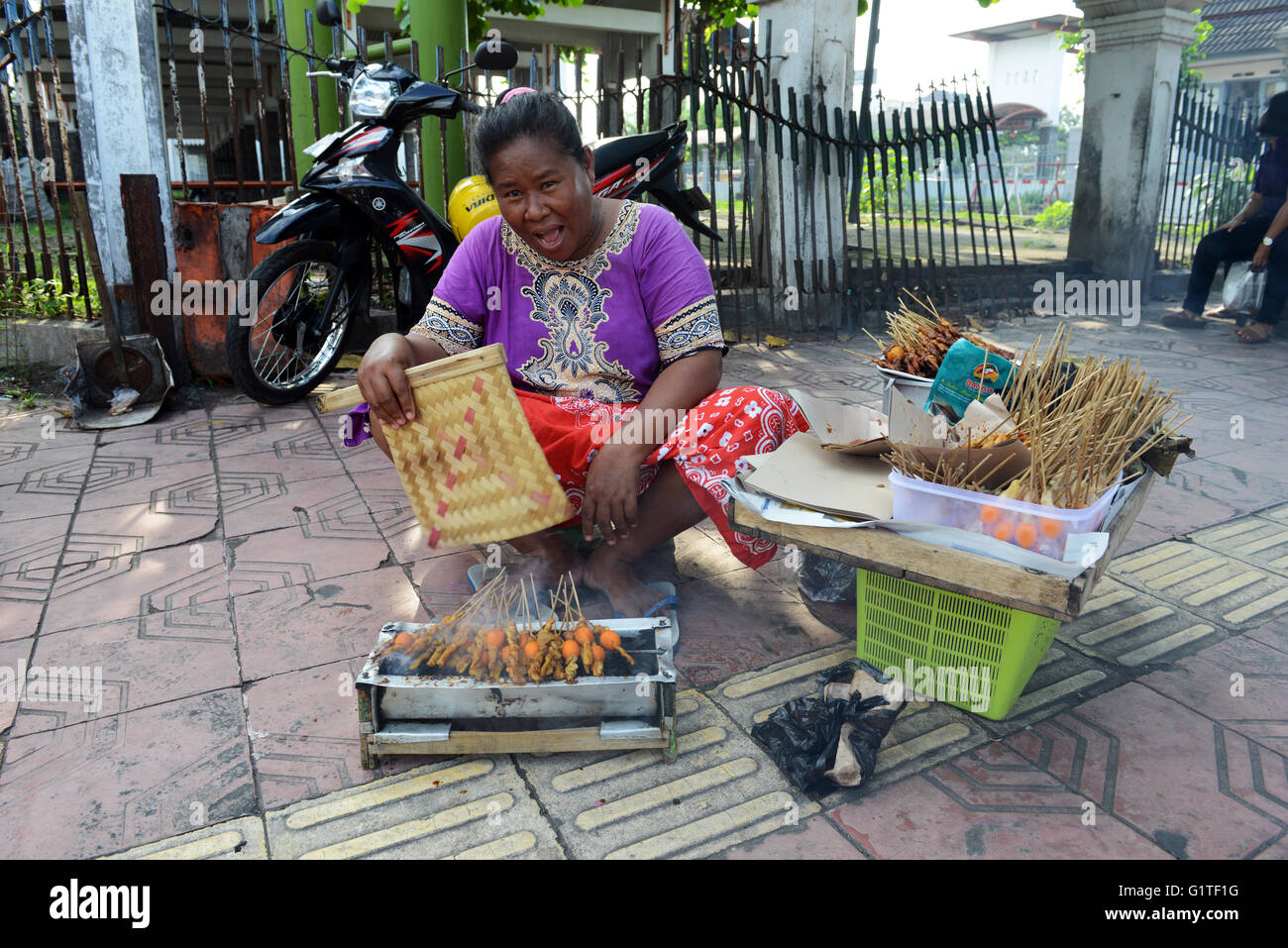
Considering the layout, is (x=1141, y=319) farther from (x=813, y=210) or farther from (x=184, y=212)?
(x=184, y=212)

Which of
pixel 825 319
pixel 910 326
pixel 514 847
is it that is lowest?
pixel 514 847

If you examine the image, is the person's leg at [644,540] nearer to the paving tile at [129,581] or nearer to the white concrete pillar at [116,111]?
the paving tile at [129,581]

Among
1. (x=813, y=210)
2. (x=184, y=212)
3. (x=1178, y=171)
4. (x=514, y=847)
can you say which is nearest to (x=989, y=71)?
(x=1178, y=171)

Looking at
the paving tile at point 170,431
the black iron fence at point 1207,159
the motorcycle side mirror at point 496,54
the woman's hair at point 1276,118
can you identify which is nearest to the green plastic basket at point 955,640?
the motorcycle side mirror at point 496,54

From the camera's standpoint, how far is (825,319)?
6320mm

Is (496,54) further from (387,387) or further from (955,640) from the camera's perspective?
(955,640)

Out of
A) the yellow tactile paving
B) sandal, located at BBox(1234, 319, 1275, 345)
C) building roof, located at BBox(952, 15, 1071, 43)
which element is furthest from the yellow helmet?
building roof, located at BBox(952, 15, 1071, 43)

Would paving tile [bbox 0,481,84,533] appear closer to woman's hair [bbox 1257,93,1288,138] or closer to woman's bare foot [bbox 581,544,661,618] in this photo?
woman's bare foot [bbox 581,544,661,618]

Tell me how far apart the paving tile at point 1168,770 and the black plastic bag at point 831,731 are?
337 mm

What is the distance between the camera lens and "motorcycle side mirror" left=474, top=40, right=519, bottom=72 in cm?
389

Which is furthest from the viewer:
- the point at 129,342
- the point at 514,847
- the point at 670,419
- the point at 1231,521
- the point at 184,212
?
the point at 184,212

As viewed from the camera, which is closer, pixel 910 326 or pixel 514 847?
pixel 514 847

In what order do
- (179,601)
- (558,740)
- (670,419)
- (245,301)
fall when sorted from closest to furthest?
1. (558,740)
2. (670,419)
3. (179,601)
4. (245,301)

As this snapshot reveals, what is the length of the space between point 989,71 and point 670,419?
43.1m
